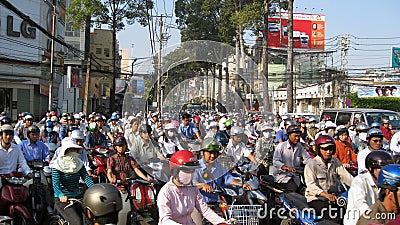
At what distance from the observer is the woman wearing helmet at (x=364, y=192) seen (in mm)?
4324

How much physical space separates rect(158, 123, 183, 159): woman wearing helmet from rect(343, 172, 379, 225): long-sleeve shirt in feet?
18.7

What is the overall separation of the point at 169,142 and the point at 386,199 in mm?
7258

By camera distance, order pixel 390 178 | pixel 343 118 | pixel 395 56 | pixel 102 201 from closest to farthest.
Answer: pixel 390 178 < pixel 102 201 < pixel 343 118 < pixel 395 56

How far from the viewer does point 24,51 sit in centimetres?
3472

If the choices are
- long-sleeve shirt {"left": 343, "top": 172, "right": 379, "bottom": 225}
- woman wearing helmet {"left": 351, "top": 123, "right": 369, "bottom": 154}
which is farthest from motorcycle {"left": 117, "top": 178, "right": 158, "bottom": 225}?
woman wearing helmet {"left": 351, "top": 123, "right": 369, "bottom": 154}

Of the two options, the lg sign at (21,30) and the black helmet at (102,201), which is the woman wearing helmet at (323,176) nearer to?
the black helmet at (102,201)

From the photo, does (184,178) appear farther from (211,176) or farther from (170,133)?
(170,133)

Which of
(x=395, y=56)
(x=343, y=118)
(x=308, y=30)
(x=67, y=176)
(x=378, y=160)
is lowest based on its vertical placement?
(x=67, y=176)

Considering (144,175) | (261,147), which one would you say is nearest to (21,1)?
(261,147)

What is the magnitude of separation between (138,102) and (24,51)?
2017 centimetres

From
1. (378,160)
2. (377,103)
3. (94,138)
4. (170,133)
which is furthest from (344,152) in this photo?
(377,103)

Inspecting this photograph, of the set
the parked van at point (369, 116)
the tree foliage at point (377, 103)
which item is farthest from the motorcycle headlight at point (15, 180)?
the tree foliage at point (377, 103)

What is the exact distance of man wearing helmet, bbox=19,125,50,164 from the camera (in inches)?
335

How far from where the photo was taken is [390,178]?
12.5 ft
